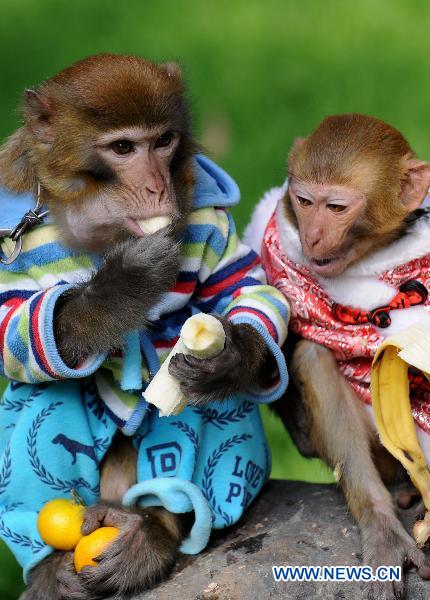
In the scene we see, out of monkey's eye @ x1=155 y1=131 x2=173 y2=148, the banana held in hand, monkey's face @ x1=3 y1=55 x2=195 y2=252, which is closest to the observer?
the banana held in hand

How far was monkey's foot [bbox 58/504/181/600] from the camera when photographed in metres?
3.76

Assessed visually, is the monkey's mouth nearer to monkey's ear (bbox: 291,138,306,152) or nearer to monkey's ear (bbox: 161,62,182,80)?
monkey's ear (bbox: 291,138,306,152)

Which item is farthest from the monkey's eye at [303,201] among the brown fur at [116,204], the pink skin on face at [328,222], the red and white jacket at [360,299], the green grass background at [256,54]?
the green grass background at [256,54]

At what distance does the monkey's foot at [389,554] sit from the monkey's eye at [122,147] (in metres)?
1.45

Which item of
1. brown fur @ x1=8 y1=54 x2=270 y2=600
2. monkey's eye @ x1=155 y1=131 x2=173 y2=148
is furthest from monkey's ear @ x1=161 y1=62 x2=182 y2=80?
monkey's eye @ x1=155 y1=131 x2=173 y2=148

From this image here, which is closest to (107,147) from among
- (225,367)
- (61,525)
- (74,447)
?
(225,367)

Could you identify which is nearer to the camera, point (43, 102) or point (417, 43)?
point (43, 102)

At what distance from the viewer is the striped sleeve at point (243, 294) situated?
12.5 feet

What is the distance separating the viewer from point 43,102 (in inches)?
144

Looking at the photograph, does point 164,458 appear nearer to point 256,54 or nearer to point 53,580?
point 53,580

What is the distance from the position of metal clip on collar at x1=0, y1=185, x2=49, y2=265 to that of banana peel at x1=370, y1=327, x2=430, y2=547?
1.17 metres

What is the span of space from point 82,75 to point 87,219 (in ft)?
1.44

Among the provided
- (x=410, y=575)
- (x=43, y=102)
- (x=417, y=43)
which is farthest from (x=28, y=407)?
(x=417, y=43)

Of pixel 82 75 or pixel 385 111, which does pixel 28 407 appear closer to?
pixel 82 75
